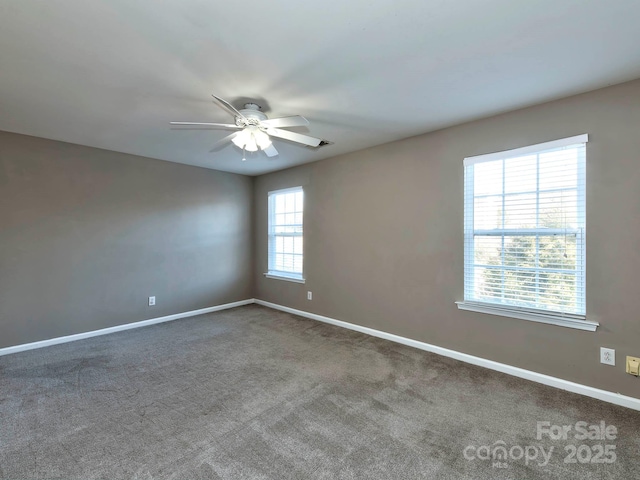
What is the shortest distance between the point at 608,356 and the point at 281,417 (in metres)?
2.51

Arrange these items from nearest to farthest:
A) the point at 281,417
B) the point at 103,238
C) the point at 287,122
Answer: the point at 281,417
the point at 287,122
the point at 103,238

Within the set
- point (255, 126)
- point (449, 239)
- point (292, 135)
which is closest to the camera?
point (255, 126)

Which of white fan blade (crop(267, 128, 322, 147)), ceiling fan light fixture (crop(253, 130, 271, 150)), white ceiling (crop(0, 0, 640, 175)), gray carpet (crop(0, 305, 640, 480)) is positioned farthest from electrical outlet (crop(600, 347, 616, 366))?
ceiling fan light fixture (crop(253, 130, 271, 150))

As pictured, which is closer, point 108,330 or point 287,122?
point 287,122

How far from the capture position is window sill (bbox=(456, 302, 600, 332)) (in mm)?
2311

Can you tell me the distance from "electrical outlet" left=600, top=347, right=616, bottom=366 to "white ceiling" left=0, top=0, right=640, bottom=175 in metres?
2.01

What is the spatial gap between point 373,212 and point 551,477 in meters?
2.74

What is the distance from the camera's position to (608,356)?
87.9 inches

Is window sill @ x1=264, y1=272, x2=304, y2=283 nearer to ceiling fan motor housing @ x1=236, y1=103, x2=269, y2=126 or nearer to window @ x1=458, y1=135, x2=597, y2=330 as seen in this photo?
window @ x1=458, y1=135, x2=597, y2=330

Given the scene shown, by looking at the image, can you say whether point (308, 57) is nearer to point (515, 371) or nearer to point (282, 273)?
point (515, 371)

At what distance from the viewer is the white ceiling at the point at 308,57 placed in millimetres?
1479

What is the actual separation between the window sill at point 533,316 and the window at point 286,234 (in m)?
2.47

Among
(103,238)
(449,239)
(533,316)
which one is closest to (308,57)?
(449,239)

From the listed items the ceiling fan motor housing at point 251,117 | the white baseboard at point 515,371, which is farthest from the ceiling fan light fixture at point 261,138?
the white baseboard at point 515,371
